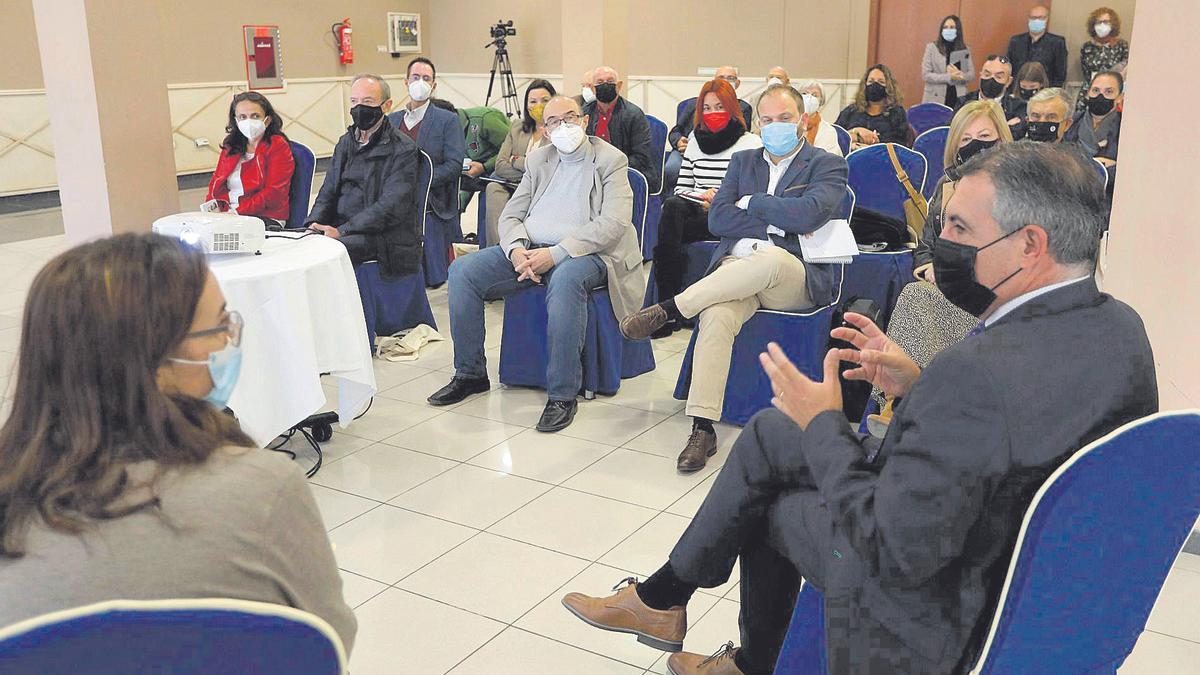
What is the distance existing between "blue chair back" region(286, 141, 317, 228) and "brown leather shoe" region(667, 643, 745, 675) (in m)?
2.96

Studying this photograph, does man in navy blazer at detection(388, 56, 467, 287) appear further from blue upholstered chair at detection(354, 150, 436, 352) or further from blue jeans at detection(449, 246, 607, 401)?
blue jeans at detection(449, 246, 607, 401)

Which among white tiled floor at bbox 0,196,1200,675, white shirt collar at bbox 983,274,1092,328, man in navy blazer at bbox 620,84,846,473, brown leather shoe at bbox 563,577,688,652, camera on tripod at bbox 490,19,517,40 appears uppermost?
camera on tripod at bbox 490,19,517,40

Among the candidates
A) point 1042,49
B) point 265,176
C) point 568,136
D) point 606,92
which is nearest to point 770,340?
point 568,136

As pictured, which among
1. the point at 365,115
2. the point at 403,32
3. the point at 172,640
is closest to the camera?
the point at 172,640

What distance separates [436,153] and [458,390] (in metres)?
1.89

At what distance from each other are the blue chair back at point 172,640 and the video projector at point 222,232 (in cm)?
255

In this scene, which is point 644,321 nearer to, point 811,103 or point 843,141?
point 843,141

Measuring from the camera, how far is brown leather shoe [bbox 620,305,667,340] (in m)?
3.95

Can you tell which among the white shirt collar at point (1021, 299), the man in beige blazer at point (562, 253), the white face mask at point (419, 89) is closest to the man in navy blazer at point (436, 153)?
the white face mask at point (419, 89)

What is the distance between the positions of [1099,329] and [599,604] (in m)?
1.23

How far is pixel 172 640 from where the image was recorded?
965 mm

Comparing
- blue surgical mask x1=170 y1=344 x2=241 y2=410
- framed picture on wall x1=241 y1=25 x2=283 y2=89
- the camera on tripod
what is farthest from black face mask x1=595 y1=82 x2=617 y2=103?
the camera on tripod

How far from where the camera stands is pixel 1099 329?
1.64 metres

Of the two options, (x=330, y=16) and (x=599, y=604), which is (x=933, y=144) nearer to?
(x=599, y=604)
